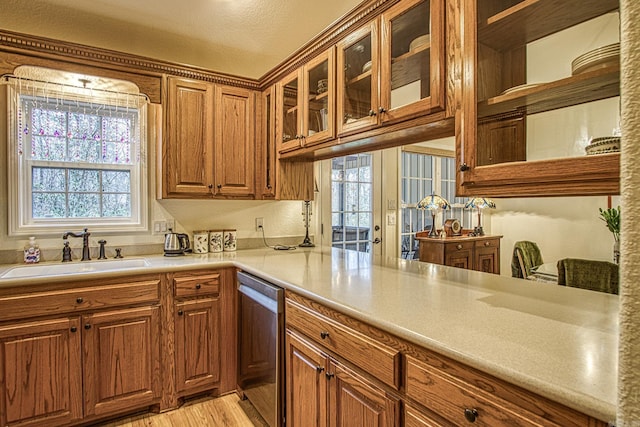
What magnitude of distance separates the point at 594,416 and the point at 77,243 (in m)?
2.88

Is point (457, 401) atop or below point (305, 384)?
atop

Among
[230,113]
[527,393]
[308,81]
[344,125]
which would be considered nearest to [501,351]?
[527,393]

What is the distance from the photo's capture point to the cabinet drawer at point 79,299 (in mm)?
1850

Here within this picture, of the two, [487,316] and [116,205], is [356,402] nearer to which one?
[487,316]

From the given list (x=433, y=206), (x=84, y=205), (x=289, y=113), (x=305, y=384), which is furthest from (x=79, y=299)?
(x=433, y=206)

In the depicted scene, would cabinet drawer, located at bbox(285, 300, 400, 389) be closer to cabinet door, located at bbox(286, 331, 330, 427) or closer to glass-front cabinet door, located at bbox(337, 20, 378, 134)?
cabinet door, located at bbox(286, 331, 330, 427)

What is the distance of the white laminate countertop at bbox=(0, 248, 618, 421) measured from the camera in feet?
2.59

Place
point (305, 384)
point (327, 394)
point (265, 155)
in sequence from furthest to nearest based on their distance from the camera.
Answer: point (265, 155), point (305, 384), point (327, 394)

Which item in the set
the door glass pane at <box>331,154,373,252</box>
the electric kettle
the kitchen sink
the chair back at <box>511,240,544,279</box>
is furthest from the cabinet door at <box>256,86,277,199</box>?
the chair back at <box>511,240,544,279</box>

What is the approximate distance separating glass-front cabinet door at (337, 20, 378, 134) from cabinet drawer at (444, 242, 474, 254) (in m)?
2.66

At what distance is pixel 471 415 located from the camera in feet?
2.96

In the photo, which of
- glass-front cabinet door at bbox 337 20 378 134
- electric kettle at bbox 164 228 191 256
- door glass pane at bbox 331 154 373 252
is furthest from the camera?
door glass pane at bbox 331 154 373 252

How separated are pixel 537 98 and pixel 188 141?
2.21 metres

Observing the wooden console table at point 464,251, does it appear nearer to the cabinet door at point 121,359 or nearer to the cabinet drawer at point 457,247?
the cabinet drawer at point 457,247
